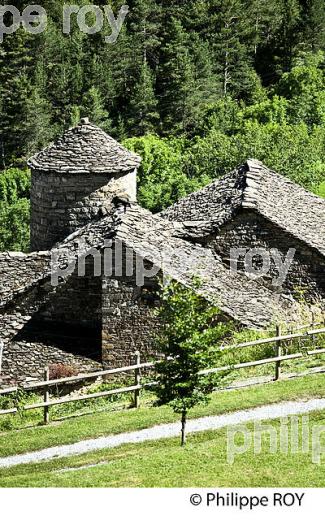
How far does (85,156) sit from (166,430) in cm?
1271

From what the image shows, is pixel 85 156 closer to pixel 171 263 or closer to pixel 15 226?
pixel 171 263

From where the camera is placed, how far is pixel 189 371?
1688 cm

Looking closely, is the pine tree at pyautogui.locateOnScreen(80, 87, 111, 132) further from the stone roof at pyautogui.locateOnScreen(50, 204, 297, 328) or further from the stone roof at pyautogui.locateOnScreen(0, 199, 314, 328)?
the stone roof at pyautogui.locateOnScreen(50, 204, 297, 328)

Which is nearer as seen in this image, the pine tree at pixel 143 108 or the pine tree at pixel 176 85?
the pine tree at pixel 143 108

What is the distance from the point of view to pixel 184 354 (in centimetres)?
1680

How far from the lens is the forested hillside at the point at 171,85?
6116 cm

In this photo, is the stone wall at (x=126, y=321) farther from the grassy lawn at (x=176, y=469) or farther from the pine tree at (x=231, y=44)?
the pine tree at (x=231, y=44)

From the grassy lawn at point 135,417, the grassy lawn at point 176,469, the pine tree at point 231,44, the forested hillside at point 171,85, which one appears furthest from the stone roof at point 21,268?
the pine tree at point 231,44

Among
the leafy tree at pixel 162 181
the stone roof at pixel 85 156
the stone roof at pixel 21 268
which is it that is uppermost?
the stone roof at pixel 85 156

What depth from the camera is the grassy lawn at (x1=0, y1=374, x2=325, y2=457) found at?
1861cm

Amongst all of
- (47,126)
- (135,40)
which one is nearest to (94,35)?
(135,40)

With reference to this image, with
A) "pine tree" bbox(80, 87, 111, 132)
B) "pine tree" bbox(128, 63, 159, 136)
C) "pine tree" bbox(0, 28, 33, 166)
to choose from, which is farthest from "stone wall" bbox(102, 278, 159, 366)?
"pine tree" bbox(128, 63, 159, 136)

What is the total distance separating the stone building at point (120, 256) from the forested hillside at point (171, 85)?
23.3m

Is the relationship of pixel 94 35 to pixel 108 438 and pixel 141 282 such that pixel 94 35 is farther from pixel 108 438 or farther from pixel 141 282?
pixel 108 438
